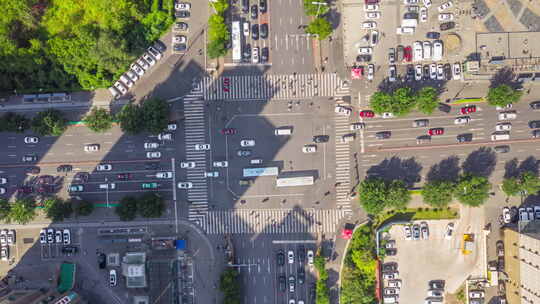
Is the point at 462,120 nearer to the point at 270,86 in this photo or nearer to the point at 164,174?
the point at 270,86

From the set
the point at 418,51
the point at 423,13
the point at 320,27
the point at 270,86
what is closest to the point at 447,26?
the point at 423,13

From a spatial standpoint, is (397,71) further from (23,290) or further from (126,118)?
(23,290)

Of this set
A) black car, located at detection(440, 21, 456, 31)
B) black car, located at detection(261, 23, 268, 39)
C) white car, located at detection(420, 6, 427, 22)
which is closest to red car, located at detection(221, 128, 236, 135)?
black car, located at detection(261, 23, 268, 39)

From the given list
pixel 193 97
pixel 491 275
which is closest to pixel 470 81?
pixel 491 275

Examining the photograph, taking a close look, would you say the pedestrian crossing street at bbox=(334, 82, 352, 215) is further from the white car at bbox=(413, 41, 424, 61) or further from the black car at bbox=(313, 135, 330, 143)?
the white car at bbox=(413, 41, 424, 61)

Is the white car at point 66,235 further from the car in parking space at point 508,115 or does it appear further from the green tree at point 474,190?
the car in parking space at point 508,115

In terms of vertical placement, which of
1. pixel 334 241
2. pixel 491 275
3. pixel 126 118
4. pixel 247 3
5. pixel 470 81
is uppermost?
pixel 247 3
